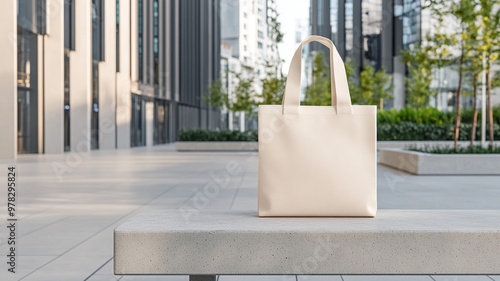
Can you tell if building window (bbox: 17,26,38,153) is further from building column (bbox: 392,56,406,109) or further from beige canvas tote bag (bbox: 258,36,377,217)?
building column (bbox: 392,56,406,109)

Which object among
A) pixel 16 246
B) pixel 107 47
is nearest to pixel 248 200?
pixel 16 246

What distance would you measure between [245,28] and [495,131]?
279 ft

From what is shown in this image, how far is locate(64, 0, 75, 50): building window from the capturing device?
2550 cm

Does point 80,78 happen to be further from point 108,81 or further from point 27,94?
point 108,81

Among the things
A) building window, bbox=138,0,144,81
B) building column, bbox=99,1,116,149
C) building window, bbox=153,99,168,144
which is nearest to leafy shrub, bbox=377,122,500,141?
building column, bbox=99,1,116,149

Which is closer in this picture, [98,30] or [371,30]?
[98,30]

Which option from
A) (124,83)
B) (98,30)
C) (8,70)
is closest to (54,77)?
(8,70)

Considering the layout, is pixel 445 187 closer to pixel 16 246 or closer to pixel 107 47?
pixel 16 246

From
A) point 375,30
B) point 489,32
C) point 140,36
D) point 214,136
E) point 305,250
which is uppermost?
point 375,30

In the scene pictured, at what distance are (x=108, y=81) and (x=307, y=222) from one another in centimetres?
3029

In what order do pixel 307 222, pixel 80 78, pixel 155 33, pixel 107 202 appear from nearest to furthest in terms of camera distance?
1. pixel 307 222
2. pixel 107 202
3. pixel 80 78
4. pixel 155 33

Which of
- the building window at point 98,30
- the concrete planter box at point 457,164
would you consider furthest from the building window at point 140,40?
the concrete planter box at point 457,164

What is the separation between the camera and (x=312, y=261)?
7.36 feet

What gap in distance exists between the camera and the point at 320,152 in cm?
249
